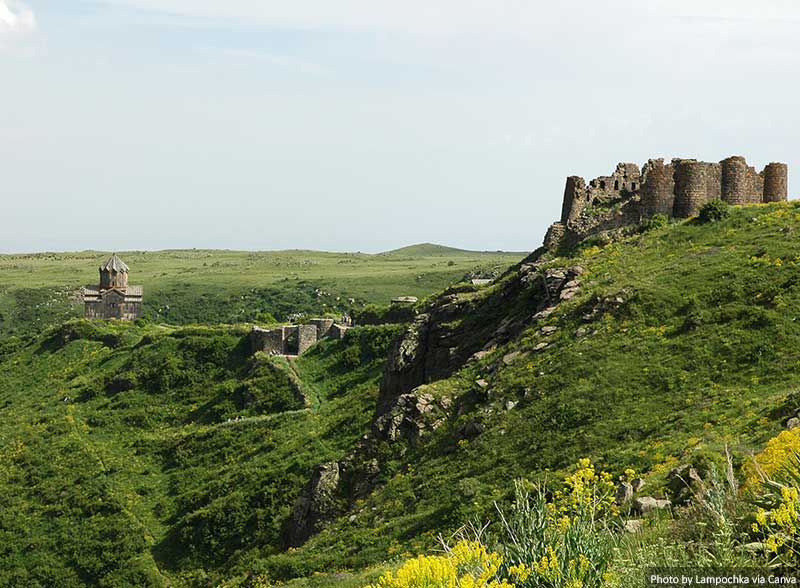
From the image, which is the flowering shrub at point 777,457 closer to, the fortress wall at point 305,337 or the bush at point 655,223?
the bush at point 655,223

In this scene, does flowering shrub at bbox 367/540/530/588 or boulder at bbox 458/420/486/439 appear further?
boulder at bbox 458/420/486/439

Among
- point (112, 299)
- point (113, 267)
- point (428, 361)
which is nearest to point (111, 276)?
point (113, 267)

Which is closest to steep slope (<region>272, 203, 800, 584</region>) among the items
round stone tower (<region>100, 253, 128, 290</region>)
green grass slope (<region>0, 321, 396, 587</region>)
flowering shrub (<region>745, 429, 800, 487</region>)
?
flowering shrub (<region>745, 429, 800, 487</region>)

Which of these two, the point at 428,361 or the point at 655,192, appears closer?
the point at 428,361

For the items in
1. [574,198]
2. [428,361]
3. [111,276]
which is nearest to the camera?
[428,361]

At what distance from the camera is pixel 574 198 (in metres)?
41.2

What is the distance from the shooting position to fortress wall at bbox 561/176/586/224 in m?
41.1

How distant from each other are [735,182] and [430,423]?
17226 mm

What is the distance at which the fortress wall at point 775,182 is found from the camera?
41.0 m

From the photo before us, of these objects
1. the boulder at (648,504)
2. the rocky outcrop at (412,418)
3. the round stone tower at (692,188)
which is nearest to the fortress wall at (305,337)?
the round stone tower at (692,188)

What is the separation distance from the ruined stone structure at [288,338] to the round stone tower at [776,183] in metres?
28.8

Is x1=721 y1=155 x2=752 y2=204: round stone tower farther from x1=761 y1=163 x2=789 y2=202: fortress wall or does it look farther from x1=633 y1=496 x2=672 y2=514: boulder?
x1=633 y1=496 x2=672 y2=514: boulder

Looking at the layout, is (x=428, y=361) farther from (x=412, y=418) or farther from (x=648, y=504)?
(x=648, y=504)

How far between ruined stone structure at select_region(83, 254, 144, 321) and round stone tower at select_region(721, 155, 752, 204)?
62.8 meters
